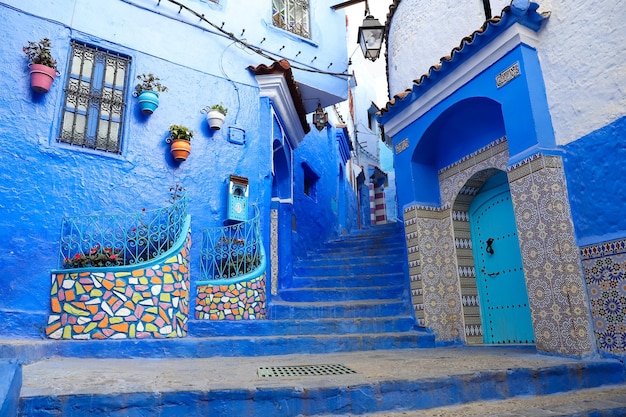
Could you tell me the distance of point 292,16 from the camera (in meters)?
8.83

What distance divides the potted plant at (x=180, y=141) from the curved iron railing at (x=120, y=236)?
0.66 meters

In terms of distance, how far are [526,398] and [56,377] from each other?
11.3 feet

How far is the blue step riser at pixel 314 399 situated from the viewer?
2.51 meters

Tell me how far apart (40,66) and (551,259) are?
6028 mm

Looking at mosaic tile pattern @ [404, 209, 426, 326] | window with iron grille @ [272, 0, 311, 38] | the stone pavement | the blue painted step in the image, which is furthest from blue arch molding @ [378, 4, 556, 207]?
window with iron grille @ [272, 0, 311, 38]

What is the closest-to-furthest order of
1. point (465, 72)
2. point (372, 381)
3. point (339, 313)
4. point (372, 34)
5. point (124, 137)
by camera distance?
1. point (372, 381)
2. point (465, 72)
3. point (124, 137)
4. point (339, 313)
5. point (372, 34)

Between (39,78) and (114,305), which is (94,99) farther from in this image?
(114,305)

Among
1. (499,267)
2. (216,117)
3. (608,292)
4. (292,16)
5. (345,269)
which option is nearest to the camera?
(608,292)

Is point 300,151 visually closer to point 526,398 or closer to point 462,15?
point 462,15

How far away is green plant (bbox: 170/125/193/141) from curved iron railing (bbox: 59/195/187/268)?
911 millimetres

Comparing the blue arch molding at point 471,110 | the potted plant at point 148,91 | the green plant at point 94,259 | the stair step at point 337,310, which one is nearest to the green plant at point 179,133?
the potted plant at point 148,91

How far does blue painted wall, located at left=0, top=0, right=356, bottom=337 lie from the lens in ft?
16.1

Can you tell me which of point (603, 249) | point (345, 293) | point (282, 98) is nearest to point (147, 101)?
point (282, 98)

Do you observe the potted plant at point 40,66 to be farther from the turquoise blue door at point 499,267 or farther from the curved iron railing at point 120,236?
the turquoise blue door at point 499,267
